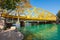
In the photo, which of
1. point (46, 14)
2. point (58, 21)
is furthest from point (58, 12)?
point (46, 14)

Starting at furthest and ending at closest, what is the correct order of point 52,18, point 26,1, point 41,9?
point 52,18, point 41,9, point 26,1

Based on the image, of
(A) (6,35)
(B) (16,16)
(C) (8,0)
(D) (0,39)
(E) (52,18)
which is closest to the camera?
(D) (0,39)

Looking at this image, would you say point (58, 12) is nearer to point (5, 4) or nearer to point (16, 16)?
point (16, 16)

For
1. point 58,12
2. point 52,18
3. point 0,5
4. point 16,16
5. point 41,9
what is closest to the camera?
point 0,5

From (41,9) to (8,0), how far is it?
64.5 meters

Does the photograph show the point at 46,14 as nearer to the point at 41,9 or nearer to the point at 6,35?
the point at 41,9

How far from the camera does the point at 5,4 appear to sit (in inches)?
1280

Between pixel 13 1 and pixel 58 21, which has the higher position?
pixel 13 1

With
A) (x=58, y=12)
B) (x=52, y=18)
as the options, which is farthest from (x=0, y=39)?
(x=58, y=12)

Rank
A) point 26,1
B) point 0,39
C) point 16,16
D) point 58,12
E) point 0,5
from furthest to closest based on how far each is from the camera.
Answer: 1. point 58,12
2. point 16,16
3. point 26,1
4. point 0,5
5. point 0,39

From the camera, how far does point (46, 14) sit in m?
99.4

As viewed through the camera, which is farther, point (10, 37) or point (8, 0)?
point (8, 0)

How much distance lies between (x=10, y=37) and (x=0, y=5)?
64.7 ft

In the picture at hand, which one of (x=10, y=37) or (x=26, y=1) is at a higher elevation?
(x=26, y=1)
